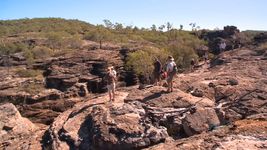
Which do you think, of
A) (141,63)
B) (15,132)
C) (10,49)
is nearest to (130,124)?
(15,132)

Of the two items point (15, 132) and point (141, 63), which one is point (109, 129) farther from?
point (141, 63)

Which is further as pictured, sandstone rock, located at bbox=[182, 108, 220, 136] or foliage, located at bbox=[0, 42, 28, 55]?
foliage, located at bbox=[0, 42, 28, 55]

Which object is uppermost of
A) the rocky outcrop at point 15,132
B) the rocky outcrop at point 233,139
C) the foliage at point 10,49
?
the rocky outcrop at point 233,139

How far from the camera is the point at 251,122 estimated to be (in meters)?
11.7

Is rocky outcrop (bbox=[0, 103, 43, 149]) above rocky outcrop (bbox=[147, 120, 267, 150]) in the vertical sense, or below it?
below

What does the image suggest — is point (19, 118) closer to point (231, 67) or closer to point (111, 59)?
point (231, 67)

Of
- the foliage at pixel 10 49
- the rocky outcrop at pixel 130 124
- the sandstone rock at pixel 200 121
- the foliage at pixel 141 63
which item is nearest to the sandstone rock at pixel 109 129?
the rocky outcrop at pixel 130 124

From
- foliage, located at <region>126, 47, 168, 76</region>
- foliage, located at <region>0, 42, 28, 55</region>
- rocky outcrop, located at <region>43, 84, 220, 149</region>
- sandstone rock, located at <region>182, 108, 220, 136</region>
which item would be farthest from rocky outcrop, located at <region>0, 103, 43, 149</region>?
foliage, located at <region>0, 42, 28, 55</region>

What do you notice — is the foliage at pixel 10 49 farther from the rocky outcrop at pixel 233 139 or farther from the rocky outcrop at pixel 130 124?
the rocky outcrop at pixel 233 139

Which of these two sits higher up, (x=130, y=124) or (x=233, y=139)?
(x=233, y=139)

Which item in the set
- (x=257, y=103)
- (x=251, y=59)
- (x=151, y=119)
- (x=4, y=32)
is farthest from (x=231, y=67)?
(x=4, y=32)

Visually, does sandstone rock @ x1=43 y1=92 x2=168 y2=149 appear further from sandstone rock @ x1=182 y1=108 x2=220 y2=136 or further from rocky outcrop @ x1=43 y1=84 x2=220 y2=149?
sandstone rock @ x1=182 y1=108 x2=220 y2=136

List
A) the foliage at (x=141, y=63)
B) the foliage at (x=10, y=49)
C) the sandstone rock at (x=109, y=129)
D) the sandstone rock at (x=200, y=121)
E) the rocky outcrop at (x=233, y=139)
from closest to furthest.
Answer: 1. the rocky outcrop at (x=233, y=139)
2. the sandstone rock at (x=109, y=129)
3. the sandstone rock at (x=200, y=121)
4. the foliage at (x=141, y=63)
5. the foliage at (x=10, y=49)

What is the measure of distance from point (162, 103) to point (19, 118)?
7652 millimetres
